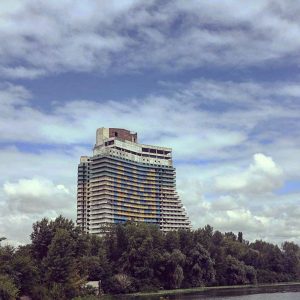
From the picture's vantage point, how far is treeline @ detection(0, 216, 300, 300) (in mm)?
86438

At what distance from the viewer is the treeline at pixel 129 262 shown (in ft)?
284

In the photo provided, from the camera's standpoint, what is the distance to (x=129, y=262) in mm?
130000

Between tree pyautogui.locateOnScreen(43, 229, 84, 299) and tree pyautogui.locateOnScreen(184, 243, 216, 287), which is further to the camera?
tree pyautogui.locateOnScreen(184, 243, 216, 287)

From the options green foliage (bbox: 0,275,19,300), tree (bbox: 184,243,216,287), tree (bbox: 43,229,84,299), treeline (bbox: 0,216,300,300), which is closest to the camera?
green foliage (bbox: 0,275,19,300)

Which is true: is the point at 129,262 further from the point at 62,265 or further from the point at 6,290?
the point at 6,290

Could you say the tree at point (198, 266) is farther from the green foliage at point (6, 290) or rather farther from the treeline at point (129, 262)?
the green foliage at point (6, 290)

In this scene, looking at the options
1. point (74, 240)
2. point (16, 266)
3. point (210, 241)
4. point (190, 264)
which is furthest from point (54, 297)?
point (210, 241)

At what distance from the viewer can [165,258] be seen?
442 feet

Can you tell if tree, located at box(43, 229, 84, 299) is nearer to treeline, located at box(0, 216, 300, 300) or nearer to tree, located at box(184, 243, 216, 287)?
treeline, located at box(0, 216, 300, 300)

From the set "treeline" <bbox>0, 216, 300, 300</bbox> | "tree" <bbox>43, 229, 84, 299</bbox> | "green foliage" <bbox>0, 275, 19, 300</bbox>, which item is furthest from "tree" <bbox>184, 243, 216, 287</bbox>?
"green foliage" <bbox>0, 275, 19, 300</bbox>

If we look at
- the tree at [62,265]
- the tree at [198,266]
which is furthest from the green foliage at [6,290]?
the tree at [198,266]

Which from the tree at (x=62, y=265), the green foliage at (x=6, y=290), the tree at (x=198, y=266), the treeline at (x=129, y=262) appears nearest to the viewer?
the green foliage at (x=6, y=290)

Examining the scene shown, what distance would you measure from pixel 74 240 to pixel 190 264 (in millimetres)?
52467

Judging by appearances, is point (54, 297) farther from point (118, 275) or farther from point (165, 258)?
point (165, 258)
